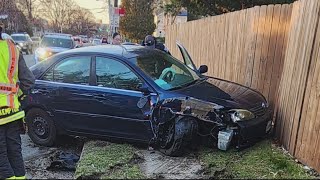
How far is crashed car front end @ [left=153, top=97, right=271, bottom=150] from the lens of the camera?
14.7 ft

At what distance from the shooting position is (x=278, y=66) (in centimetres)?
637

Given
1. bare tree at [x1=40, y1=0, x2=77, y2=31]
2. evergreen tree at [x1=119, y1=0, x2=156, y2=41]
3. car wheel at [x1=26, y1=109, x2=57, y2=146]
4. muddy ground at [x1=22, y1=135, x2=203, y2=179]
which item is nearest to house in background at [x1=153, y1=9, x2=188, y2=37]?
evergreen tree at [x1=119, y1=0, x2=156, y2=41]

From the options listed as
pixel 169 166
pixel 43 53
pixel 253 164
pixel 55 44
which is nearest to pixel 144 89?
pixel 169 166

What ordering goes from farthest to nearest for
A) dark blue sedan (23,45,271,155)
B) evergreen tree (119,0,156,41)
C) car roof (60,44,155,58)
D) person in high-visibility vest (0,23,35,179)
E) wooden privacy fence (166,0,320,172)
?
1. evergreen tree (119,0,156,41)
2. car roof (60,44,155,58)
3. dark blue sedan (23,45,271,155)
4. wooden privacy fence (166,0,320,172)
5. person in high-visibility vest (0,23,35,179)

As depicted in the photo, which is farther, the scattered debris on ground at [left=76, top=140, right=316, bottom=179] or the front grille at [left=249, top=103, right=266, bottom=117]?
the front grille at [left=249, top=103, right=266, bottom=117]

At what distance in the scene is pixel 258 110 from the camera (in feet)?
15.8

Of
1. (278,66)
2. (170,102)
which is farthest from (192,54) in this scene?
(170,102)

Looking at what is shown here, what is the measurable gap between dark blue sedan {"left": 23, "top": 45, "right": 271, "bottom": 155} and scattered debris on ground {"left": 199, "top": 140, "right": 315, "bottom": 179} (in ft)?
0.47

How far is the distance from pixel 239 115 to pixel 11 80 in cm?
274

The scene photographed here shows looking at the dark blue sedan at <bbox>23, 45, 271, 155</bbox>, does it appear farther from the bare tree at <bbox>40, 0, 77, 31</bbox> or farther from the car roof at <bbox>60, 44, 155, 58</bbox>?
the bare tree at <bbox>40, 0, 77, 31</bbox>

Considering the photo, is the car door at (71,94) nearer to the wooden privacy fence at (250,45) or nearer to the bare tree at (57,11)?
the wooden privacy fence at (250,45)

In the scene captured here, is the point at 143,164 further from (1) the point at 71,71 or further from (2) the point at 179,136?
(1) the point at 71,71

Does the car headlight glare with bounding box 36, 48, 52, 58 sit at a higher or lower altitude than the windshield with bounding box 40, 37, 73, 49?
lower

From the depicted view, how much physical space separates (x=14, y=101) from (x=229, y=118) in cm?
256
